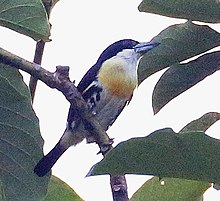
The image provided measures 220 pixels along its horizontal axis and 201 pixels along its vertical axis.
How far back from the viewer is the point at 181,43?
1275 millimetres

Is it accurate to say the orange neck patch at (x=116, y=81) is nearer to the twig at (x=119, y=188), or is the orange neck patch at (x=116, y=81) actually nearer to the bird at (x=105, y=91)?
the bird at (x=105, y=91)

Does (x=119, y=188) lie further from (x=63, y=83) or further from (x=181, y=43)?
(x=181, y=43)

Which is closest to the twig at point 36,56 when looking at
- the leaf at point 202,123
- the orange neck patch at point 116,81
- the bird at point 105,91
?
the leaf at point 202,123

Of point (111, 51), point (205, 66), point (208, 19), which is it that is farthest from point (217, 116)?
point (111, 51)

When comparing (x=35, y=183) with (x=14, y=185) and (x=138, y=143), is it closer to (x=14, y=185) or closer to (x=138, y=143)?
(x=14, y=185)

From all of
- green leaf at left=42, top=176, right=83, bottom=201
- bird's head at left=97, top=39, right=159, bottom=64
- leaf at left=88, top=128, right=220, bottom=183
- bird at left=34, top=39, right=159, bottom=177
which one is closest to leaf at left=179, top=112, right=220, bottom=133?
green leaf at left=42, top=176, right=83, bottom=201

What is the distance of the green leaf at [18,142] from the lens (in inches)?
49.4

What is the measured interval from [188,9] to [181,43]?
12 centimetres

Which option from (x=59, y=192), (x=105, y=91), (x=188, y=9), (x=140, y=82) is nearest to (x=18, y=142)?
(x=59, y=192)

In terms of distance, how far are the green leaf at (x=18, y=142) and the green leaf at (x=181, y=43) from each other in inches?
10.7

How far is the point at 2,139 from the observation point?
4.31ft

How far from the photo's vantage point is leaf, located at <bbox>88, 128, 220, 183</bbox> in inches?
30.5

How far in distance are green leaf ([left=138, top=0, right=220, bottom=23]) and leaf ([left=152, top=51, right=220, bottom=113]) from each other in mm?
130

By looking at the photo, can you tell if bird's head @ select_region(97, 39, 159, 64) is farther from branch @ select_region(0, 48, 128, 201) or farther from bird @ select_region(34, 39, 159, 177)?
branch @ select_region(0, 48, 128, 201)
